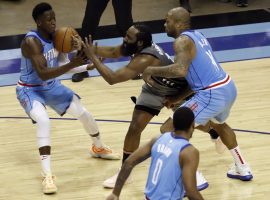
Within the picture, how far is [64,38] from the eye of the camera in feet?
20.6

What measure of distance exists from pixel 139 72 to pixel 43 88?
1127 mm

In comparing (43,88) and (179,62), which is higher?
(179,62)

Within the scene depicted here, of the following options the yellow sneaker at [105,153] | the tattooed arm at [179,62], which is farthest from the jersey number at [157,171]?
the yellow sneaker at [105,153]

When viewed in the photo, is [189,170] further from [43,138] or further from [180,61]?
[43,138]

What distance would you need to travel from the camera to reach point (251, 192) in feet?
19.8

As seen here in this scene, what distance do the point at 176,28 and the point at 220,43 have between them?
4.78 m

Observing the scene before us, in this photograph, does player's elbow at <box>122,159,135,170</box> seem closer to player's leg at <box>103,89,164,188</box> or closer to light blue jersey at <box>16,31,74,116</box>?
player's leg at <box>103,89,164,188</box>

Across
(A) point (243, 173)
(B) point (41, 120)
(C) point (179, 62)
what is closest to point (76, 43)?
(B) point (41, 120)

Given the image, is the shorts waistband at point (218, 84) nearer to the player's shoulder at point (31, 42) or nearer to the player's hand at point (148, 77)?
the player's hand at point (148, 77)

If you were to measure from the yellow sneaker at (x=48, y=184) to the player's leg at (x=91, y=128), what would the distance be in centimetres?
65

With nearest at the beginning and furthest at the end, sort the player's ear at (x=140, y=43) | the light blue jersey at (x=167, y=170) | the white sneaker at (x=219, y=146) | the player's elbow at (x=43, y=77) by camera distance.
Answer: the light blue jersey at (x=167, y=170), the player's ear at (x=140, y=43), the player's elbow at (x=43, y=77), the white sneaker at (x=219, y=146)

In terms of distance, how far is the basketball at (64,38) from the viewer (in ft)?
20.6

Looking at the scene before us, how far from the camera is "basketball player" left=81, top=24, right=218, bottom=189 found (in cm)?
577

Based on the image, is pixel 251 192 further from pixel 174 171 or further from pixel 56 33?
pixel 56 33
